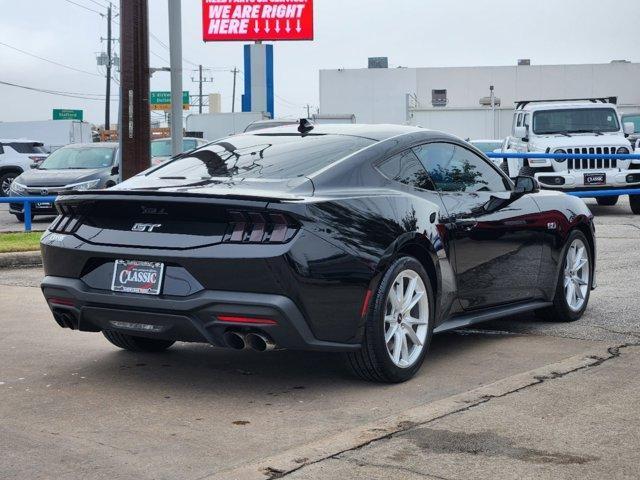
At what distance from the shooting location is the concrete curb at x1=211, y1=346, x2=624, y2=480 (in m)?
4.53

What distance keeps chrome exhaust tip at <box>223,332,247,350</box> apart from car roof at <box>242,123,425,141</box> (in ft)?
5.51

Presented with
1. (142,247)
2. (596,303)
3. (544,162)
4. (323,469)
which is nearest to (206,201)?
(142,247)

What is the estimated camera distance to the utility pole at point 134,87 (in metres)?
13.9

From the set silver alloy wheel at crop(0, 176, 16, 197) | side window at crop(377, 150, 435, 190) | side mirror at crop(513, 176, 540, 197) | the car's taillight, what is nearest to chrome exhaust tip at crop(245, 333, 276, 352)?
the car's taillight

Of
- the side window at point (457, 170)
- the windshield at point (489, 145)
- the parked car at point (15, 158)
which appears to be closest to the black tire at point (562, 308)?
the side window at point (457, 170)

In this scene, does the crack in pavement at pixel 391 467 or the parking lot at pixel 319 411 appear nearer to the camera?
the crack in pavement at pixel 391 467

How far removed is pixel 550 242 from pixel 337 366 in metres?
2.09

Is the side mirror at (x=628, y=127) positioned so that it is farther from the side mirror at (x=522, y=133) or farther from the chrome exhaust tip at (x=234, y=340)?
the chrome exhaust tip at (x=234, y=340)

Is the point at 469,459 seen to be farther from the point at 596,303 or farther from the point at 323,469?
the point at 596,303

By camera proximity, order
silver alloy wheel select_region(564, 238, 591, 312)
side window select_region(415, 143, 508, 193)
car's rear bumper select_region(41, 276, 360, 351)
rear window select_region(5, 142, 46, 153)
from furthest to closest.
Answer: rear window select_region(5, 142, 46, 153) → silver alloy wheel select_region(564, 238, 591, 312) → side window select_region(415, 143, 508, 193) → car's rear bumper select_region(41, 276, 360, 351)

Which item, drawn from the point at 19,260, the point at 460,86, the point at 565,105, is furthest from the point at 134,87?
the point at 460,86

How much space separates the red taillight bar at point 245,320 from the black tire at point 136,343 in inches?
57.1

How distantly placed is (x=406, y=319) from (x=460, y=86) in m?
73.0

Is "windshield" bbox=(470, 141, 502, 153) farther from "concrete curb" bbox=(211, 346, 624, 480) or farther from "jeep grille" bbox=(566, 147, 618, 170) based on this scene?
"concrete curb" bbox=(211, 346, 624, 480)
